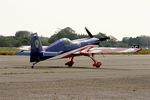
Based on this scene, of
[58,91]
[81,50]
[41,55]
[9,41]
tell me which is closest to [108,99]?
[58,91]

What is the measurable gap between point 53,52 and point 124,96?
19.1 meters

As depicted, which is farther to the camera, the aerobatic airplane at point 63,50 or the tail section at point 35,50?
the aerobatic airplane at point 63,50

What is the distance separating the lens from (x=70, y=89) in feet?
59.4

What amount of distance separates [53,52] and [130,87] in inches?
641

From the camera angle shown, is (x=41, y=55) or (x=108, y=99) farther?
(x=41, y=55)

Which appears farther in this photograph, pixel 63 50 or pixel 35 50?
pixel 63 50

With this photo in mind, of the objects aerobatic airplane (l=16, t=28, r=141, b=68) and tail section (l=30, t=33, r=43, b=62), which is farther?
aerobatic airplane (l=16, t=28, r=141, b=68)

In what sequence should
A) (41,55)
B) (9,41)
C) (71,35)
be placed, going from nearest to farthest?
1. (41,55)
2. (71,35)
3. (9,41)

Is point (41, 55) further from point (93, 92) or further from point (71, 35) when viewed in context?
point (71, 35)

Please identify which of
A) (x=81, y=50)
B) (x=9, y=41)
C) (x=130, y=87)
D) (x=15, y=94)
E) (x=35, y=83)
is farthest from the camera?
(x=9, y=41)

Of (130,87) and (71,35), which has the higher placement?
(71,35)

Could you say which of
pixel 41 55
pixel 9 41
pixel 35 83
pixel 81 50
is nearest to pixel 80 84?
pixel 35 83

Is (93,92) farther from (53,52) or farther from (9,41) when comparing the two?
(9,41)

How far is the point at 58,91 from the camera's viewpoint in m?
17.4
